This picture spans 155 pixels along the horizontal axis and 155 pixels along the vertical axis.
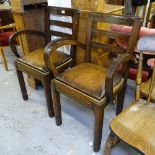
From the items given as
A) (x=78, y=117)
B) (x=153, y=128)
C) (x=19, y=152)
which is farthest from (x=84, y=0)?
(x=19, y=152)

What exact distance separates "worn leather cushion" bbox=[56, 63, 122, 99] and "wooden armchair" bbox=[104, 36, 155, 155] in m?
0.24

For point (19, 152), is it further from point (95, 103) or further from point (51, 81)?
point (95, 103)

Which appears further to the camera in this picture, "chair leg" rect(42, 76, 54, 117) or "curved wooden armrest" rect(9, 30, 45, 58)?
"curved wooden armrest" rect(9, 30, 45, 58)

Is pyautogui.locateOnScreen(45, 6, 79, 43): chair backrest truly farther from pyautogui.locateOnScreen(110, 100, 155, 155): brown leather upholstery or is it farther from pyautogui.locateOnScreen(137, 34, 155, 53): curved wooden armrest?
pyautogui.locateOnScreen(110, 100, 155, 155): brown leather upholstery

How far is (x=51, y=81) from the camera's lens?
1530 millimetres

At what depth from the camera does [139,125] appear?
3.30 ft

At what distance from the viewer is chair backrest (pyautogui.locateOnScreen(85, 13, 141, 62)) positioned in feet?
4.36

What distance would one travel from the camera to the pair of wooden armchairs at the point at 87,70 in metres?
1.26

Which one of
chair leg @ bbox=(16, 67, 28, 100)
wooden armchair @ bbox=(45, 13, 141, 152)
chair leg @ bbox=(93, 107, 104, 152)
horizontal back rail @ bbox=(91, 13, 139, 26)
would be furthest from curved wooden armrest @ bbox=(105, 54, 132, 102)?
chair leg @ bbox=(16, 67, 28, 100)

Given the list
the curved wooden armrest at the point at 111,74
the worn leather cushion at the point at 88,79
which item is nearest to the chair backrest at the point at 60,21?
the worn leather cushion at the point at 88,79

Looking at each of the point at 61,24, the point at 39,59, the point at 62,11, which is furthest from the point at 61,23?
the point at 39,59

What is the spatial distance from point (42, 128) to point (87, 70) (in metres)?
0.70

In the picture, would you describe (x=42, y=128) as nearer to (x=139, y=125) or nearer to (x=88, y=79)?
(x=88, y=79)

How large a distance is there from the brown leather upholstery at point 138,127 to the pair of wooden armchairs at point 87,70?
0.21 metres
